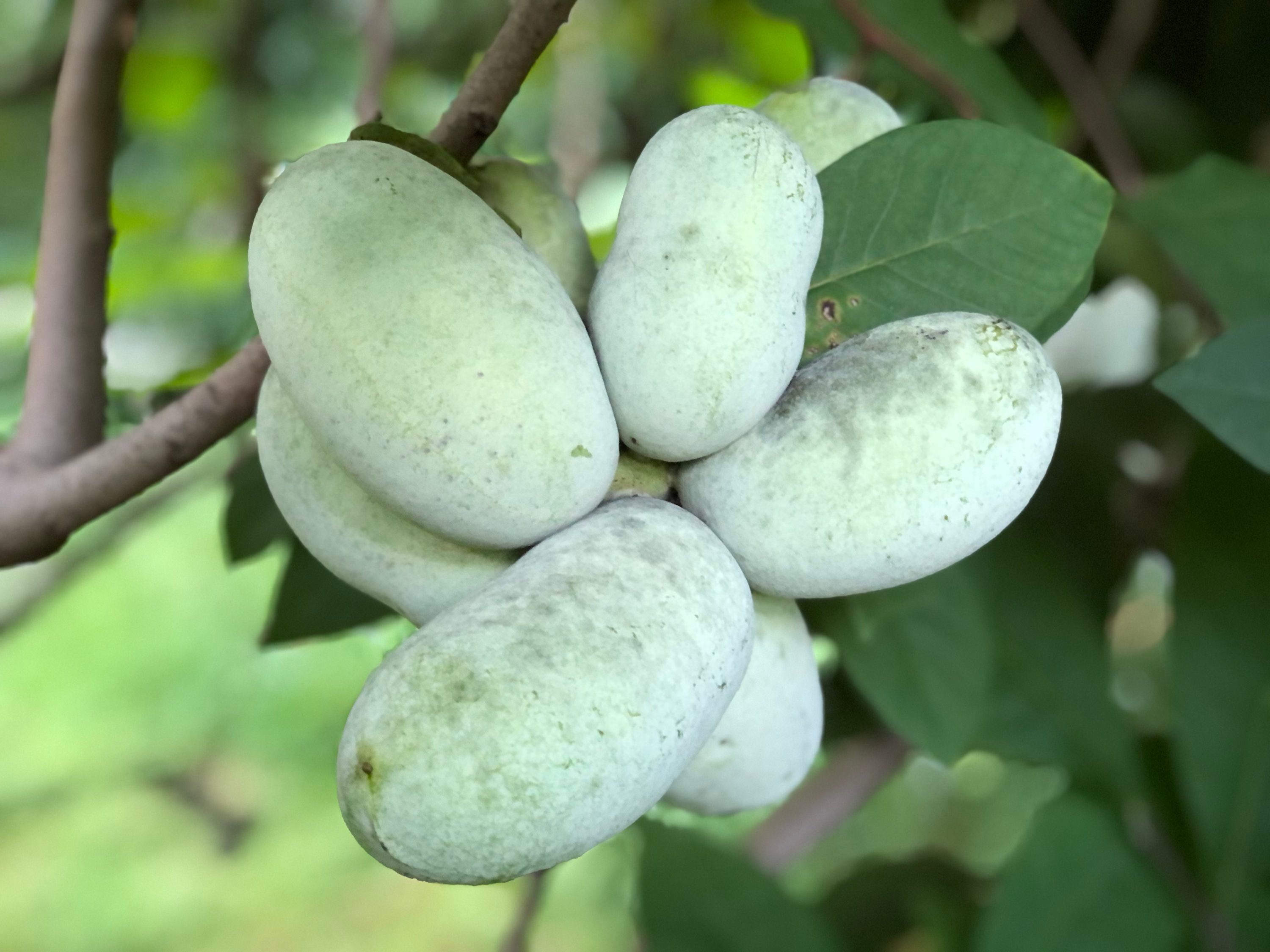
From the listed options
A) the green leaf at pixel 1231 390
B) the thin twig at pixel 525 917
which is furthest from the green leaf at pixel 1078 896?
the green leaf at pixel 1231 390

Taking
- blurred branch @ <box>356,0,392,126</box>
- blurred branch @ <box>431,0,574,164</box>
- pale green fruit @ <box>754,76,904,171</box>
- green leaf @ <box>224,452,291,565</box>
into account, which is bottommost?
green leaf @ <box>224,452,291,565</box>

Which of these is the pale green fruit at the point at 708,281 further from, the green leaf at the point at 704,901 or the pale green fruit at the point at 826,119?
the green leaf at the point at 704,901

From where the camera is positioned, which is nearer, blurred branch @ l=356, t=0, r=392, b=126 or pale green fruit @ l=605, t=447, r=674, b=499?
pale green fruit @ l=605, t=447, r=674, b=499

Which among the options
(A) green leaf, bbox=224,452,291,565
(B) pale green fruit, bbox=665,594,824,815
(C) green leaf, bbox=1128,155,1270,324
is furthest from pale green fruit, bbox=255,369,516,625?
(C) green leaf, bbox=1128,155,1270,324

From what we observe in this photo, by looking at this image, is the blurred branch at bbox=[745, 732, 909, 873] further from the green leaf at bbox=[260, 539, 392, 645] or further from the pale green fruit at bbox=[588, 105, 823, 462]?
the pale green fruit at bbox=[588, 105, 823, 462]

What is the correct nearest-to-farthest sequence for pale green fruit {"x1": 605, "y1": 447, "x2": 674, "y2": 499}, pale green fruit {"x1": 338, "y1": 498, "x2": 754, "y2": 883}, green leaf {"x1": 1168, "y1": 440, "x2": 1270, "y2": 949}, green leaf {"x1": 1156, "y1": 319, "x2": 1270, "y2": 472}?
pale green fruit {"x1": 338, "y1": 498, "x2": 754, "y2": 883}, pale green fruit {"x1": 605, "y1": 447, "x2": 674, "y2": 499}, green leaf {"x1": 1156, "y1": 319, "x2": 1270, "y2": 472}, green leaf {"x1": 1168, "y1": 440, "x2": 1270, "y2": 949}

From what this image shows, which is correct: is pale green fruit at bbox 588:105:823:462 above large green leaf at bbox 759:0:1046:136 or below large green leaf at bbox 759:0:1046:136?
above
